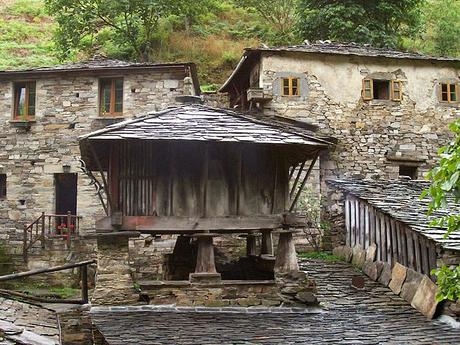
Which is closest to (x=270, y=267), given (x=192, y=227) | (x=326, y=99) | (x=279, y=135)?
(x=192, y=227)

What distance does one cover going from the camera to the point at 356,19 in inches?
790

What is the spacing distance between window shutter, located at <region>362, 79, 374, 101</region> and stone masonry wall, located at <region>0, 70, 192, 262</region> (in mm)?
5129

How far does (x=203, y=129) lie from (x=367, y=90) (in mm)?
8679

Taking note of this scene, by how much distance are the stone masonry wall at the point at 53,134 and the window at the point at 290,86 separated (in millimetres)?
2764

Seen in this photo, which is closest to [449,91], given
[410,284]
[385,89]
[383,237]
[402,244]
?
[385,89]

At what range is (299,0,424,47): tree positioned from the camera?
1955cm

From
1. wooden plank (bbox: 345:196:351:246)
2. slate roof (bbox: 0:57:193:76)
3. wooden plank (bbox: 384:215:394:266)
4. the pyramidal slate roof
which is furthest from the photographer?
slate roof (bbox: 0:57:193:76)

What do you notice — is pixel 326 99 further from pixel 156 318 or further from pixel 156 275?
pixel 156 318

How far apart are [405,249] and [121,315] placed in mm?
5274

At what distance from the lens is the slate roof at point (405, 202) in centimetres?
851

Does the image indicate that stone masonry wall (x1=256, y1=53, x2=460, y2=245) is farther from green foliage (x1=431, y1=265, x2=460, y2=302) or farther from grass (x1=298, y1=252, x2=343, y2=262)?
green foliage (x1=431, y1=265, x2=460, y2=302)

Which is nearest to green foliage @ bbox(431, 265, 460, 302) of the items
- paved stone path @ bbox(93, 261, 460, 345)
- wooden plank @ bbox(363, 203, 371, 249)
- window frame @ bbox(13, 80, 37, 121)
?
paved stone path @ bbox(93, 261, 460, 345)

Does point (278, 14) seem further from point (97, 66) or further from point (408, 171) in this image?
point (97, 66)

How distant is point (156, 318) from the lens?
7.17m
